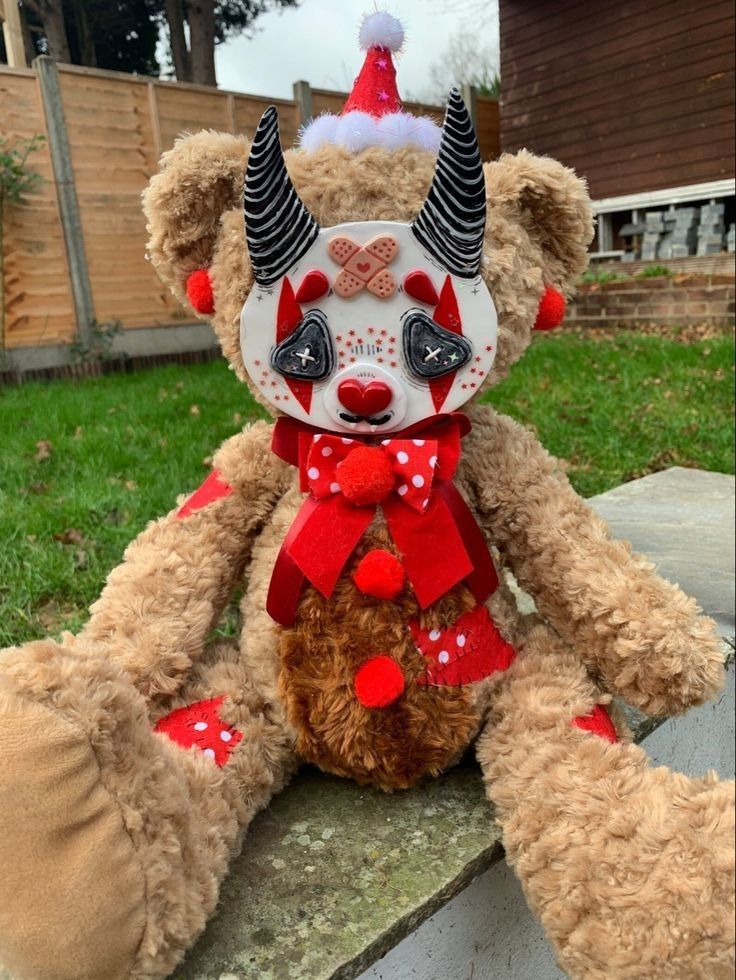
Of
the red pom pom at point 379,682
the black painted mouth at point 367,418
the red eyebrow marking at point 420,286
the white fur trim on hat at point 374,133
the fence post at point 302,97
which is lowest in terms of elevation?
the red pom pom at point 379,682

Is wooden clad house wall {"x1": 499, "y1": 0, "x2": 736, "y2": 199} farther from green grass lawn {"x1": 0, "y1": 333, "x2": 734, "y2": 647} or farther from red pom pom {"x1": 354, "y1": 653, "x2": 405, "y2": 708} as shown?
red pom pom {"x1": 354, "y1": 653, "x2": 405, "y2": 708}

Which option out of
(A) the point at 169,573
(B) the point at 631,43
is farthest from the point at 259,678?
(B) the point at 631,43

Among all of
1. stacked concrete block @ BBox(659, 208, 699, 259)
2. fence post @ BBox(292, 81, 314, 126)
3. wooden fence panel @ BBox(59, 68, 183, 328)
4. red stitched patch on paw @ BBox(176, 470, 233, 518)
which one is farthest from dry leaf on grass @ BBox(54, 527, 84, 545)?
stacked concrete block @ BBox(659, 208, 699, 259)

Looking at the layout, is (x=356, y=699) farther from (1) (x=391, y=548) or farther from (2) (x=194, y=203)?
(2) (x=194, y=203)

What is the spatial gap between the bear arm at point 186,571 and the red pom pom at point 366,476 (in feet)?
0.71

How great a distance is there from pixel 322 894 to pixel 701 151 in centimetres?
854

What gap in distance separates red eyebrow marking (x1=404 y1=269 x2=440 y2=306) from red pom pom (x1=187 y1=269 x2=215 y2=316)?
290mm

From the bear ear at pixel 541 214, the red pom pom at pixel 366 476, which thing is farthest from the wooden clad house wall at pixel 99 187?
the red pom pom at pixel 366 476

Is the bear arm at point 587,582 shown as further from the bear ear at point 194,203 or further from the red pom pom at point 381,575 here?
the bear ear at point 194,203

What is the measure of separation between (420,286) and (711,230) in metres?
7.71

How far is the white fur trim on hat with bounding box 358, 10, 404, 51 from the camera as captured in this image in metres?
1.10

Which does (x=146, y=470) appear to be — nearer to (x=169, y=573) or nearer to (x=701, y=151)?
(x=169, y=573)

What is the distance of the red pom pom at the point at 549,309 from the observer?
1137 mm

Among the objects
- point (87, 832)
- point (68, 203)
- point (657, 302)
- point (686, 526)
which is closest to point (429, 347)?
point (87, 832)
